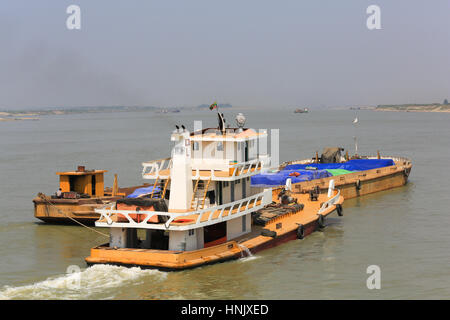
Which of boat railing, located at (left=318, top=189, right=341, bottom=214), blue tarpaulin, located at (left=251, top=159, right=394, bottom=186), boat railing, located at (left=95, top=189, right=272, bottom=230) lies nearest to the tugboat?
boat railing, located at (left=95, top=189, right=272, bottom=230)

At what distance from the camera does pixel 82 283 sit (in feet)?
71.7

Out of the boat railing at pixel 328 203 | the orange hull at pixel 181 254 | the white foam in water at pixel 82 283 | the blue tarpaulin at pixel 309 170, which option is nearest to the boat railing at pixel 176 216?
the orange hull at pixel 181 254

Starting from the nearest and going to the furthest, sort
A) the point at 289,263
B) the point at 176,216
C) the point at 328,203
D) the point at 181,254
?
the point at 176,216, the point at 181,254, the point at 289,263, the point at 328,203

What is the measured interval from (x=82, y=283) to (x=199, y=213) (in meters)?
5.16

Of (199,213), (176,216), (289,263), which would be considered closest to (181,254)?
(176,216)

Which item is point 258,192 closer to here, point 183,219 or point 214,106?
point 214,106

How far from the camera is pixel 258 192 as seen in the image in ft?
96.4

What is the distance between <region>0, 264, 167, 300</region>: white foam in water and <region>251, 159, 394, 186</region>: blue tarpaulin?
21418 mm

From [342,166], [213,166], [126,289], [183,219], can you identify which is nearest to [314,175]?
[342,166]

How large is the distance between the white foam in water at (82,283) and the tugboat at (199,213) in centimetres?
38

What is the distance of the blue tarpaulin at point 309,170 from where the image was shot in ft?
142

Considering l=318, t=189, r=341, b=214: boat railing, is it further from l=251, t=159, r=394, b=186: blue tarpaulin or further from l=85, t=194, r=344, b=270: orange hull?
l=251, t=159, r=394, b=186: blue tarpaulin

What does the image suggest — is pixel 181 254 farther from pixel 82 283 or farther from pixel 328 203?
pixel 328 203

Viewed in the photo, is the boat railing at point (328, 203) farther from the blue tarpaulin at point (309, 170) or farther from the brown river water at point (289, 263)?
the blue tarpaulin at point (309, 170)
